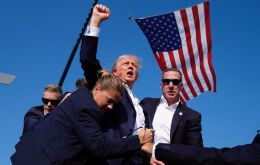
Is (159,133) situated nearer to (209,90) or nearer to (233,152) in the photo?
(233,152)

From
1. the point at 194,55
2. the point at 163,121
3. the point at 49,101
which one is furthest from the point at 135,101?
the point at 194,55

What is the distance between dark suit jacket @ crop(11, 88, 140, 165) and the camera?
3.97 m

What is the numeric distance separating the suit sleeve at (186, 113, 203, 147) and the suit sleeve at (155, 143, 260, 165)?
2.12 metres

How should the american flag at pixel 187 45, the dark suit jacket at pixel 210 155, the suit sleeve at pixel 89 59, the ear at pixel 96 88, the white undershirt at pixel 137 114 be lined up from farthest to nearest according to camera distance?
1. the american flag at pixel 187 45
2. the white undershirt at pixel 137 114
3. the suit sleeve at pixel 89 59
4. the ear at pixel 96 88
5. the dark suit jacket at pixel 210 155

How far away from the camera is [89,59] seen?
451 centimetres

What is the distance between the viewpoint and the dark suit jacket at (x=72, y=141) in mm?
3975

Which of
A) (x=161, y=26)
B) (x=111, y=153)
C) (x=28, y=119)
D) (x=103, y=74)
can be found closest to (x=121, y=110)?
(x=103, y=74)

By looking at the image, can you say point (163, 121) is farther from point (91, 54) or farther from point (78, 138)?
point (78, 138)

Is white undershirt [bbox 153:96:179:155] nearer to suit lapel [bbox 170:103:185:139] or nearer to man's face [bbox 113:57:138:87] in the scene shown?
suit lapel [bbox 170:103:185:139]

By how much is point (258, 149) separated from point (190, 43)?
6.51 metres

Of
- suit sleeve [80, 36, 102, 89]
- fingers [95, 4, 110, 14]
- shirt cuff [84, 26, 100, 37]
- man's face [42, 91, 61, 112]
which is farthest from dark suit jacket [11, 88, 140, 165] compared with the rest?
man's face [42, 91, 61, 112]

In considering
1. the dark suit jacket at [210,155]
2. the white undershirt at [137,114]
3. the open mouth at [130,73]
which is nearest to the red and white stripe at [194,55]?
the open mouth at [130,73]

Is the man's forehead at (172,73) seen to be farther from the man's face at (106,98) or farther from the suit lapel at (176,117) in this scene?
the man's face at (106,98)

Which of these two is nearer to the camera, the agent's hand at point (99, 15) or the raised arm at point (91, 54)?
the raised arm at point (91, 54)
